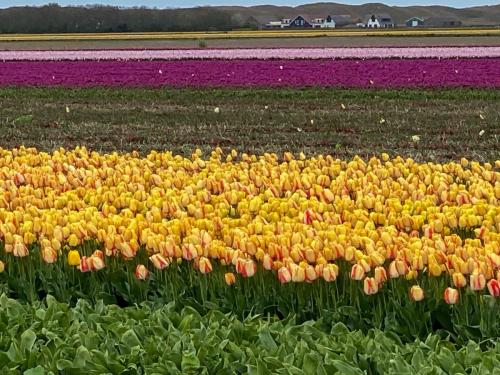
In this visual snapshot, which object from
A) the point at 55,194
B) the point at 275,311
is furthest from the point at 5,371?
the point at 55,194

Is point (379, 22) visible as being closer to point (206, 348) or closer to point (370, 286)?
point (370, 286)

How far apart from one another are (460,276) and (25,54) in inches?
1305

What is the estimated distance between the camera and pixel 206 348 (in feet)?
11.6

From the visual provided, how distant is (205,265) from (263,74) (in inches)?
790

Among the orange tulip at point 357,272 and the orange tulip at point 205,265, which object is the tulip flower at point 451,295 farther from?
the orange tulip at point 205,265

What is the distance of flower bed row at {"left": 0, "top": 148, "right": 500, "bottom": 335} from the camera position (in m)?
4.25

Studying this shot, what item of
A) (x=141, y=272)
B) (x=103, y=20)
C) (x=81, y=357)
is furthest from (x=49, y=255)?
(x=103, y=20)

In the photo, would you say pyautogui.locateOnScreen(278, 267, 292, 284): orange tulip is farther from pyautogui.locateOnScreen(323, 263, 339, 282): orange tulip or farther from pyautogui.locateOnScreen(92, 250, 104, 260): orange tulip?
pyautogui.locateOnScreen(92, 250, 104, 260): orange tulip

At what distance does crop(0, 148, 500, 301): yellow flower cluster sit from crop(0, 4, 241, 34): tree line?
→ 62458 mm

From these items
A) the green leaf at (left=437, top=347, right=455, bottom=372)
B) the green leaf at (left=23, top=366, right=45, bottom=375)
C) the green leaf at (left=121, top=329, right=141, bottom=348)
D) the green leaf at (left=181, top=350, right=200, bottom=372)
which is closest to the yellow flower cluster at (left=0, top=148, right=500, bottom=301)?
the green leaf at (left=437, top=347, right=455, bottom=372)

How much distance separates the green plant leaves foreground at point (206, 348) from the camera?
10.9 feet

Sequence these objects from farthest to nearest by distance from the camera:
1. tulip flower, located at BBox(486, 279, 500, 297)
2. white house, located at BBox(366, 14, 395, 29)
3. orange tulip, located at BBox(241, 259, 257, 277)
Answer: white house, located at BBox(366, 14, 395, 29)
orange tulip, located at BBox(241, 259, 257, 277)
tulip flower, located at BBox(486, 279, 500, 297)

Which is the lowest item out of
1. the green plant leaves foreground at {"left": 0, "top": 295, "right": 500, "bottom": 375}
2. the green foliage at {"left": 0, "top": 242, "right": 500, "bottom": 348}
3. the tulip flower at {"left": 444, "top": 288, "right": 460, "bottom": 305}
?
the green foliage at {"left": 0, "top": 242, "right": 500, "bottom": 348}

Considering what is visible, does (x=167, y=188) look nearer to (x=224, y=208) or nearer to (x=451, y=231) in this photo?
(x=224, y=208)
